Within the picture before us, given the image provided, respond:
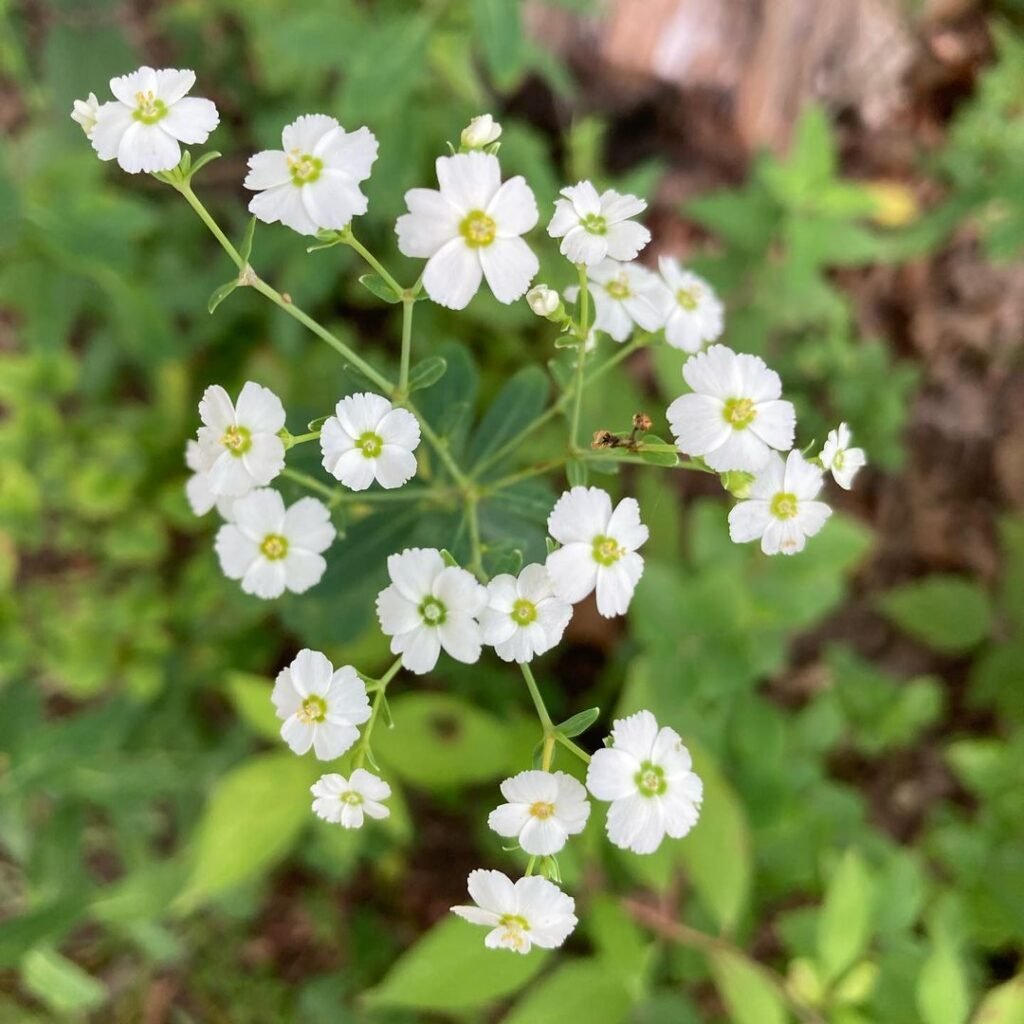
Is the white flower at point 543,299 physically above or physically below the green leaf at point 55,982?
above

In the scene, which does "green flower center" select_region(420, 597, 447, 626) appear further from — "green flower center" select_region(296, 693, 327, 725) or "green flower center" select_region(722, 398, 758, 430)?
"green flower center" select_region(722, 398, 758, 430)

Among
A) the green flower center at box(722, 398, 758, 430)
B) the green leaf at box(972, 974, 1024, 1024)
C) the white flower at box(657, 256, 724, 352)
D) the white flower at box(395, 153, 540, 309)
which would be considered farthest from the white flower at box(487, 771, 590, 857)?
the green leaf at box(972, 974, 1024, 1024)

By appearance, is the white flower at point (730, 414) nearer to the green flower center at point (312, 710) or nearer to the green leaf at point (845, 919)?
the green flower center at point (312, 710)

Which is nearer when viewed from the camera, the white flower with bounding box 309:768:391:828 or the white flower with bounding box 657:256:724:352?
the white flower with bounding box 309:768:391:828

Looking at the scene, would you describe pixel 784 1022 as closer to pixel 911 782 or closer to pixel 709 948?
pixel 709 948

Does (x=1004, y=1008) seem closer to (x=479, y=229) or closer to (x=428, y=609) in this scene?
(x=428, y=609)

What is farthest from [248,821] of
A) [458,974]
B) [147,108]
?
[147,108]

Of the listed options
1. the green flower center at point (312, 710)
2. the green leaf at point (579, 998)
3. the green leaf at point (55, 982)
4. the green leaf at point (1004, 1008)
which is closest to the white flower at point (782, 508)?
the green flower center at point (312, 710)
